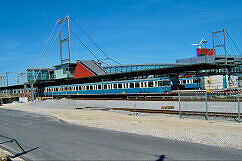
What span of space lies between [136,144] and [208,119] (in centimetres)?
974

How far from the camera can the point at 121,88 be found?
4297cm

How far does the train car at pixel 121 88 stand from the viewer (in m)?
37.7

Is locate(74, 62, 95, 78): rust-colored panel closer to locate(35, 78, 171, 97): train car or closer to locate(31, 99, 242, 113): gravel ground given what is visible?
locate(35, 78, 171, 97): train car

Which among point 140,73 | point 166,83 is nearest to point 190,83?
point 166,83

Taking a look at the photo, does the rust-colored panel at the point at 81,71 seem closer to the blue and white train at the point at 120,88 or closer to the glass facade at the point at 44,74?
the blue and white train at the point at 120,88

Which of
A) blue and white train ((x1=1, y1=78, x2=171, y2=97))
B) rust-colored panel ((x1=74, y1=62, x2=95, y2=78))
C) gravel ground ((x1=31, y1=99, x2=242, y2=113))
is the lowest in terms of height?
gravel ground ((x1=31, y1=99, x2=242, y2=113))

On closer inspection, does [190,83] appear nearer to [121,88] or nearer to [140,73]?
[140,73]

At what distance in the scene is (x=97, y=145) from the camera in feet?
35.9

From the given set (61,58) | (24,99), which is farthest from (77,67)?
(24,99)

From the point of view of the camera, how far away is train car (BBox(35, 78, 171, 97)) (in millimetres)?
37719

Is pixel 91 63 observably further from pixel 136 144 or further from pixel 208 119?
pixel 136 144

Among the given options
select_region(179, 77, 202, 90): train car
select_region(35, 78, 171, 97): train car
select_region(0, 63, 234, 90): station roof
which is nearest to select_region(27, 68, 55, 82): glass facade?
select_region(0, 63, 234, 90): station roof

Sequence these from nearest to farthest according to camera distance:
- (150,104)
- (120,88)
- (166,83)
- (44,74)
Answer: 1. (150,104)
2. (166,83)
3. (120,88)
4. (44,74)

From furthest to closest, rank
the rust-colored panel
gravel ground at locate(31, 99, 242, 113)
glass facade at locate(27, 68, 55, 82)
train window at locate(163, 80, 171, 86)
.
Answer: glass facade at locate(27, 68, 55, 82) → the rust-colored panel → train window at locate(163, 80, 171, 86) → gravel ground at locate(31, 99, 242, 113)
